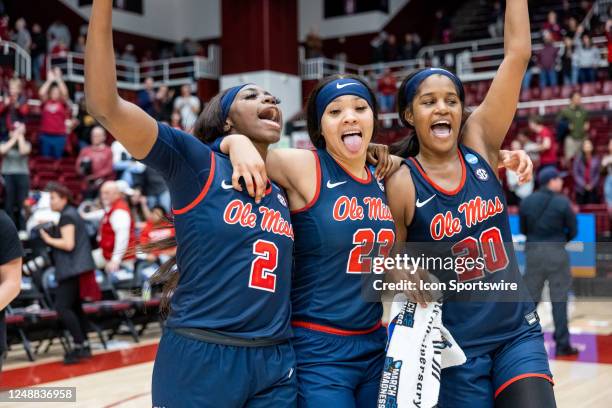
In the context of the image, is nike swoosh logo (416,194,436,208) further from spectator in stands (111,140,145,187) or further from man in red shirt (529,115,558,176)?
man in red shirt (529,115,558,176)

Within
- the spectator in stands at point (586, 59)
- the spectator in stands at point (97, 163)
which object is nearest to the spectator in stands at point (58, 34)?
the spectator in stands at point (97, 163)

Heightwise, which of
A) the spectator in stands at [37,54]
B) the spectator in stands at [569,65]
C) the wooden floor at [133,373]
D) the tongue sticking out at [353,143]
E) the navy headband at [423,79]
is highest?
the spectator in stands at [37,54]

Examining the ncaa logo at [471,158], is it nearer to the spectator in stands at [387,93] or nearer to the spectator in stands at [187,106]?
the spectator in stands at [187,106]

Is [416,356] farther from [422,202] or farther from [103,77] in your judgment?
[103,77]

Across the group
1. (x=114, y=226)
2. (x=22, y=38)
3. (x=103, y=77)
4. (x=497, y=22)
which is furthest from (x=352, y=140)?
(x=497, y=22)

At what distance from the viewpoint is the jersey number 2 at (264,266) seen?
2.66 meters

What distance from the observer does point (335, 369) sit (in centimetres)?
283

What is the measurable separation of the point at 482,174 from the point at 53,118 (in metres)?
11.7

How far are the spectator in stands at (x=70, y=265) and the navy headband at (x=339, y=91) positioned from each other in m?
5.62

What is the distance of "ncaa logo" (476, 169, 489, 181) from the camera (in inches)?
124

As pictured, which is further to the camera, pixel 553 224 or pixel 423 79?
pixel 553 224

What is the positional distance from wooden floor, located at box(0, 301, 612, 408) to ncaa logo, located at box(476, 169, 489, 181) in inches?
132

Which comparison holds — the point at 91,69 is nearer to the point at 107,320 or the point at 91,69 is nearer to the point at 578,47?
the point at 107,320

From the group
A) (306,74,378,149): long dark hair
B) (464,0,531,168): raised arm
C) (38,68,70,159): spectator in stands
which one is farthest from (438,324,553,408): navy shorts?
(38,68,70,159): spectator in stands
